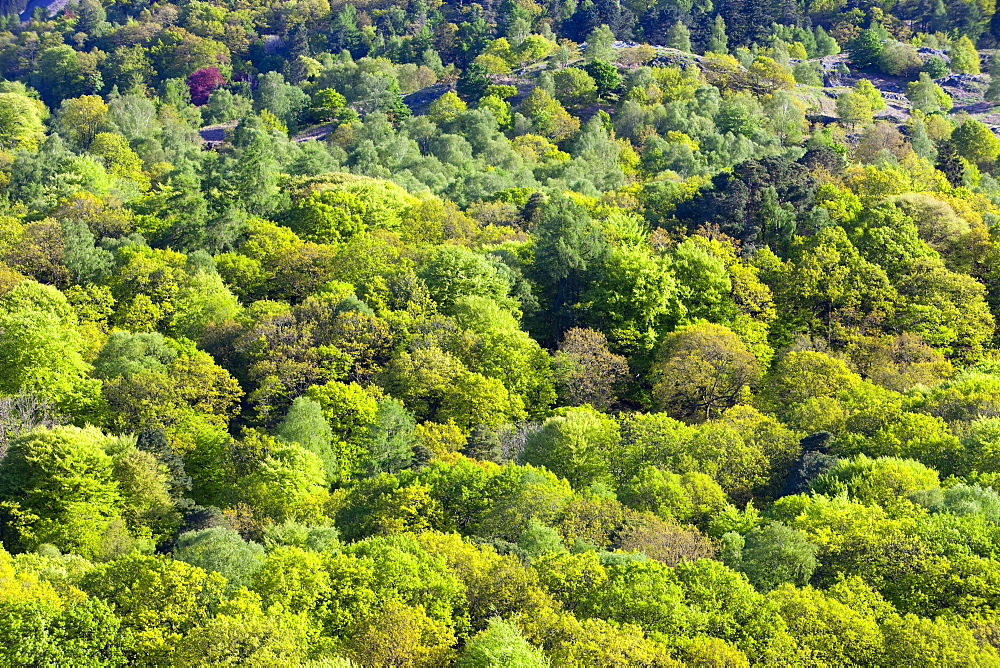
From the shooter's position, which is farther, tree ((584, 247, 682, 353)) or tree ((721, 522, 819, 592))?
tree ((584, 247, 682, 353))

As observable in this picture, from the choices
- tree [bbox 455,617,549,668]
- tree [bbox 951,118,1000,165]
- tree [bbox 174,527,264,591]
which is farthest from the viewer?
tree [bbox 951,118,1000,165]

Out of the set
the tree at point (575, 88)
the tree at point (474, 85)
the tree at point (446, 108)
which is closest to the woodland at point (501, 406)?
the tree at point (446, 108)

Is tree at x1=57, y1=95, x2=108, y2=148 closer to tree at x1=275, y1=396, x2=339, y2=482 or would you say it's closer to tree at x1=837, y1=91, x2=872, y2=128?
tree at x1=275, y1=396, x2=339, y2=482

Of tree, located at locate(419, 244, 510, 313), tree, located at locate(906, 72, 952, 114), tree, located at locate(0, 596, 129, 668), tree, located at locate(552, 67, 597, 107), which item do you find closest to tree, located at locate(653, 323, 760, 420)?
tree, located at locate(419, 244, 510, 313)

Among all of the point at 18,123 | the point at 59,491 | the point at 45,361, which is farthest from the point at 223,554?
the point at 18,123

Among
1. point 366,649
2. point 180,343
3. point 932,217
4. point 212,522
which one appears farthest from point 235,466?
point 932,217

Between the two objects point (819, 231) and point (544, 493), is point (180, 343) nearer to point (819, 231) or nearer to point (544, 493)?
point (544, 493)
